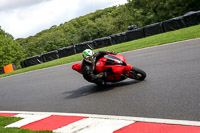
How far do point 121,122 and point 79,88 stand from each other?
449 cm

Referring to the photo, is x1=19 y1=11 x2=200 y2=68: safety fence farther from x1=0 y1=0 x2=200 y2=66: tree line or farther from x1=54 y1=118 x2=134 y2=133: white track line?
x1=0 y1=0 x2=200 y2=66: tree line

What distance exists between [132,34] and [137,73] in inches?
744

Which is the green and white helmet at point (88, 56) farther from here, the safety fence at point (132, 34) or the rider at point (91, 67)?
the safety fence at point (132, 34)

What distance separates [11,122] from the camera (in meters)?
6.19

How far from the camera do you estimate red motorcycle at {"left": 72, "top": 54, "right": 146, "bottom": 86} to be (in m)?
7.08

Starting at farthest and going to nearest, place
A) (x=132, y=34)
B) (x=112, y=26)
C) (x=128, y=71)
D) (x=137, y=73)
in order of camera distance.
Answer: (x=112, y=26) → (x=132, y=34) → (x=137, y=73) → (x=128, y=71)

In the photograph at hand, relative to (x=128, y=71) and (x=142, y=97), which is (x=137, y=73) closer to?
(x=128, y=71)

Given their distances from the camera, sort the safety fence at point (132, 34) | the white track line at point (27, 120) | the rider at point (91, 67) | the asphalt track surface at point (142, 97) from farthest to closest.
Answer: the safety fence at point (132, 34), the rider at point (91, 67), the white track line at point (27, 120), the asphalt track surface at point (142, 97)

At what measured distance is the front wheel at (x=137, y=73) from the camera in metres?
7.15

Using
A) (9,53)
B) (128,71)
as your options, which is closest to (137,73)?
(128,71)

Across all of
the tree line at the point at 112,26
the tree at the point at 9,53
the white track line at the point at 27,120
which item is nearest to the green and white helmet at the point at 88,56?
the white track line at the point at 27,120

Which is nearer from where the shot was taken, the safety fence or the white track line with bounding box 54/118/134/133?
the white track line with bounding box 54/118/134/133

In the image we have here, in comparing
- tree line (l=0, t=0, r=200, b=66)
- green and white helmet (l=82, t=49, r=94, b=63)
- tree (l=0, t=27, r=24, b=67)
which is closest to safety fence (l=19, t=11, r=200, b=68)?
green and white helmet (l=82, t=49, r=94, b=63)

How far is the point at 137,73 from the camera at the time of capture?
7273 mm
